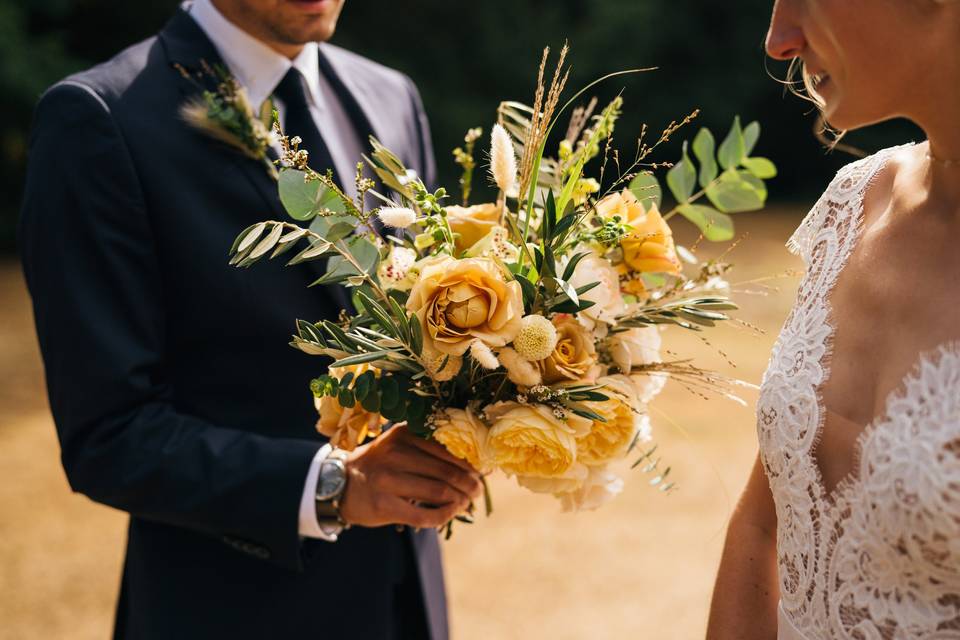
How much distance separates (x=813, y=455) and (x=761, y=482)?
0.86 feet

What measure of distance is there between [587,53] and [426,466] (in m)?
→ 14.7

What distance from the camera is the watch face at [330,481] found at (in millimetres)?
1999

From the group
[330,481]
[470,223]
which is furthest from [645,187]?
[330,481]

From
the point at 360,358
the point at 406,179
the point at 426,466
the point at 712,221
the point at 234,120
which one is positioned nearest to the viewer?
the point at 360,358

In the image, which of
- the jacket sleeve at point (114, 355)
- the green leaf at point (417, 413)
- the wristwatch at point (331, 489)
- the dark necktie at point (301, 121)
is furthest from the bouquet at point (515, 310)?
the dark necktie at point (301, 121)

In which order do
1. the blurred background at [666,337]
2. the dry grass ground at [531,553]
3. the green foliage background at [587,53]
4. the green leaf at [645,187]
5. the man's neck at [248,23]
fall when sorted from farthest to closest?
the green foliage background at [587,53], the blurred background at [666,337], the dry grass ground at [531,553], the man's neck at [248,23], the green leaf at [645,187]

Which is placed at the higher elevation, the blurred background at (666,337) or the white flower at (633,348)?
the white flower at (633,348)

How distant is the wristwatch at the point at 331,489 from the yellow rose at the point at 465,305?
0.57 meters

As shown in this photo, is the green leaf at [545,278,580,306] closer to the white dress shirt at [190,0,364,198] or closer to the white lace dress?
the white lace dress

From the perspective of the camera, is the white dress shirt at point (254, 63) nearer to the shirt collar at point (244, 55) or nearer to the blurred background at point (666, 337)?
the shirt collar at point (244, 55)

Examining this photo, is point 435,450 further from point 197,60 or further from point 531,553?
point 531,553

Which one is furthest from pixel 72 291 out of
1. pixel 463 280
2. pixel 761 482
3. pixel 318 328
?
pixel 761 482

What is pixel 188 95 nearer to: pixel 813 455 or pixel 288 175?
pixel 288 175

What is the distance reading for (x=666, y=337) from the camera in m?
8.21
